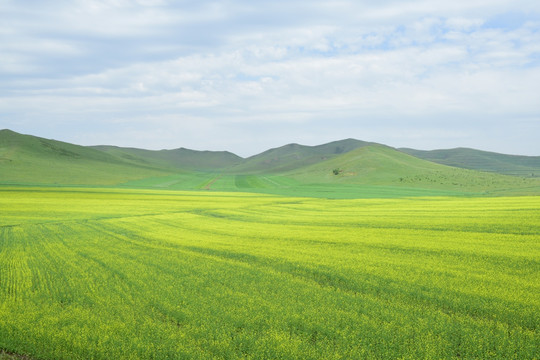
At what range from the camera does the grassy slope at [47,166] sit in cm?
11638

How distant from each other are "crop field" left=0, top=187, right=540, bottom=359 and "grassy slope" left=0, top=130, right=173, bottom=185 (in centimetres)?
9700

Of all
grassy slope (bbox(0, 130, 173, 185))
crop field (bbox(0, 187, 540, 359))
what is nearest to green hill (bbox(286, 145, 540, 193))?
crop field (bbox(0, 187, 540, 359))

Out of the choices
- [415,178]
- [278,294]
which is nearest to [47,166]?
[415,178]

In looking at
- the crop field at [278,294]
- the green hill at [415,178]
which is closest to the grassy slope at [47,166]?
the green hill at [415,178]

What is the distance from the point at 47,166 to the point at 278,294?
15373cm

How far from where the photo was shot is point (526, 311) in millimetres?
12633

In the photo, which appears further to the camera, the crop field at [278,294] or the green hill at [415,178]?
the green hill at [415,178]

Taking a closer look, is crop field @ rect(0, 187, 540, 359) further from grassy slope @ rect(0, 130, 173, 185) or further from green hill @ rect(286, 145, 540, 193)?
grassy slope @ rect(0, 130, 173, 185)

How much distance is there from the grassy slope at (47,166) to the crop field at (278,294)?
97.0m

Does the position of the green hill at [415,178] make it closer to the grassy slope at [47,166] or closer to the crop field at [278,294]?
the crop field at [278,294]

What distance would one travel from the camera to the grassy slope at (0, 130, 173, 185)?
382ft

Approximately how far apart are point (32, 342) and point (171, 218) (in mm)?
30002

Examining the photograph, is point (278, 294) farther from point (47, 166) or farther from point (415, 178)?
point (47, 166)

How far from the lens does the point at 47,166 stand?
14438 cm
